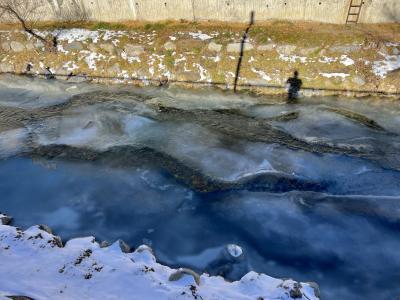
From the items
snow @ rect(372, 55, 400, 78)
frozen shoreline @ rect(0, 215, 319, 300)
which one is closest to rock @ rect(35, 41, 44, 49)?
frozen shoreline @ rect(0, 215, 319, 300)

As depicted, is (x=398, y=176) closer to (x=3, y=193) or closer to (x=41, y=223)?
(x=41, y=223)

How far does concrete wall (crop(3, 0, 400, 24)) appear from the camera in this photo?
14.8 metres

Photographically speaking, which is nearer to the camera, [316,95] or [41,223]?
[41,223]

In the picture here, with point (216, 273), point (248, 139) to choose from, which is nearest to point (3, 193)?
point (216, 273)

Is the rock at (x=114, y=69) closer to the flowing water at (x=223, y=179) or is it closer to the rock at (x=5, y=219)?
the flowing water at (x=223, y=179)

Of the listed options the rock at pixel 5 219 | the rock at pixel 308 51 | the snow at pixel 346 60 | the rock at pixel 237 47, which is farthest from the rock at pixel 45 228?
the snow at pixel 346 60

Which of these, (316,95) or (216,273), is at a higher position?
(316,95)

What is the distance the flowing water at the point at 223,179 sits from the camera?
342 inches

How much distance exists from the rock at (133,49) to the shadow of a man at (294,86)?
21.9 ft

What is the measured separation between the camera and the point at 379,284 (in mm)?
7938

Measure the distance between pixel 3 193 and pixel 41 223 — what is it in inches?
83.2

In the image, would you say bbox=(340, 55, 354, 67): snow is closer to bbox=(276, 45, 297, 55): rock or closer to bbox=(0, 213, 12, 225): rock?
bbox=(276, 45, 297, 55): rock

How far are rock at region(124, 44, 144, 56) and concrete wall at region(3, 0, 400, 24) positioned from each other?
1.97 meters

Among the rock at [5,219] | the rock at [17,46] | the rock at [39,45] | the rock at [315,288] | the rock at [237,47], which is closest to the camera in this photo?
the rock at [315,288]
